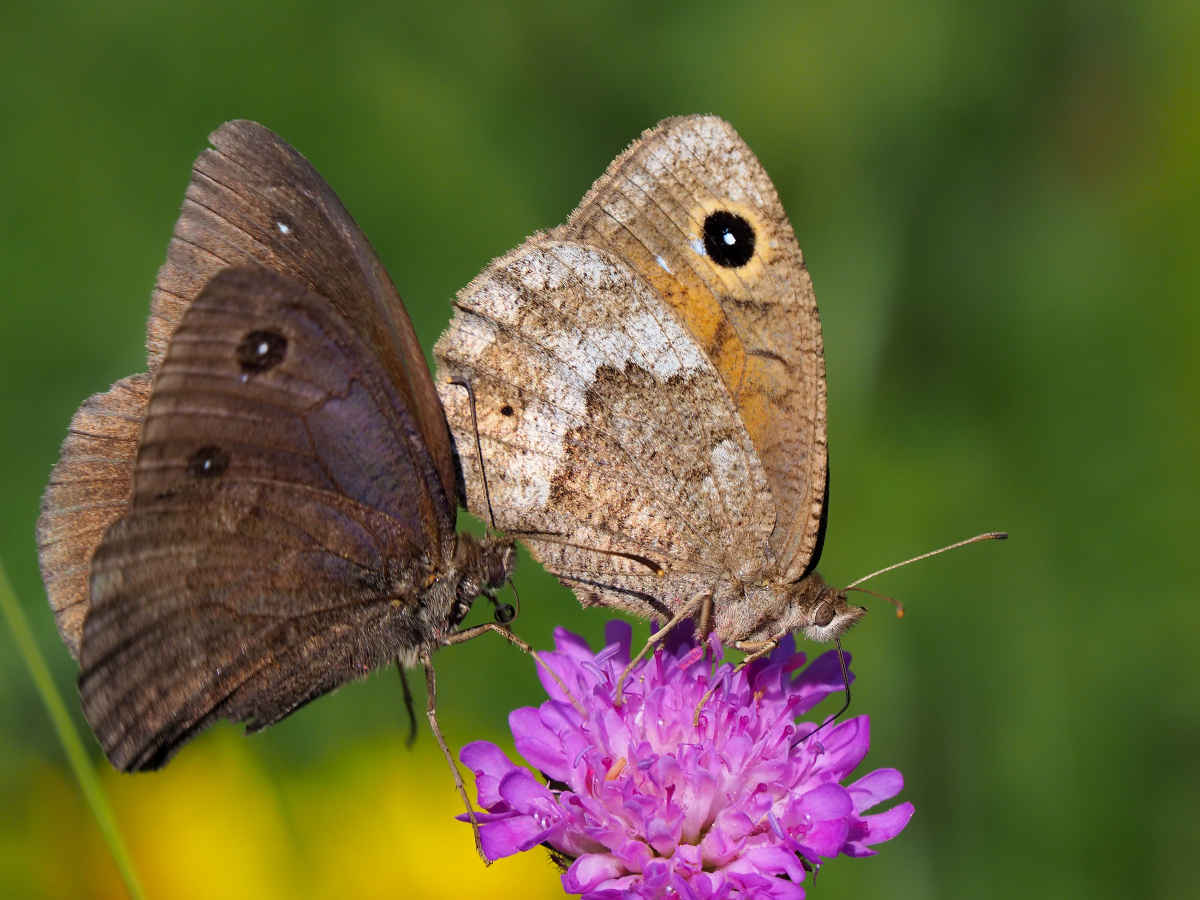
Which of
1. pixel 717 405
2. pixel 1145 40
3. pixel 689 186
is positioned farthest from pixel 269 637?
pixel 1145 40

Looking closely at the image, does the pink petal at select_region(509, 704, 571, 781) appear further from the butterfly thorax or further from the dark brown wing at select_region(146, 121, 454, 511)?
the dark brown wing at select_region(146, 121, 454, 511)

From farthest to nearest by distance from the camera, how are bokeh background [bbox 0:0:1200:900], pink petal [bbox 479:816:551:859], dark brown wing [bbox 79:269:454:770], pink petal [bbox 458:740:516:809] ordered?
bokeh background [bbox 0:0:1200:900], pink petal [bbox 458:740:516:809], pink petal [bbox 479:816:551:859], dark brown wing [bbox 79:269:454:770]

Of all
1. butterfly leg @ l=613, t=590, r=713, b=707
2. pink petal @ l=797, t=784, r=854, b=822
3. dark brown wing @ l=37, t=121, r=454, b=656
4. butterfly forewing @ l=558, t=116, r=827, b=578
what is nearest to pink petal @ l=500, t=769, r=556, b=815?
butterfly leg @ l=613, t=590, r=713, b=707

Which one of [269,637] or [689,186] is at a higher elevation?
[689,186]

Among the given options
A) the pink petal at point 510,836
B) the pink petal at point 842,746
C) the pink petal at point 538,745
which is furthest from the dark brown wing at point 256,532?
the pink petal at point 842,746

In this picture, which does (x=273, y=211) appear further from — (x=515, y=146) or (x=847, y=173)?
(x=847, y=173)

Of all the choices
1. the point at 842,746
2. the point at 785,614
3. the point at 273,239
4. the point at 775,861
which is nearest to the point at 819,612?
the point at 785,614

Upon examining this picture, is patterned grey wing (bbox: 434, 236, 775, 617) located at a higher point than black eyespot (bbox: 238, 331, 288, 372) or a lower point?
lower
